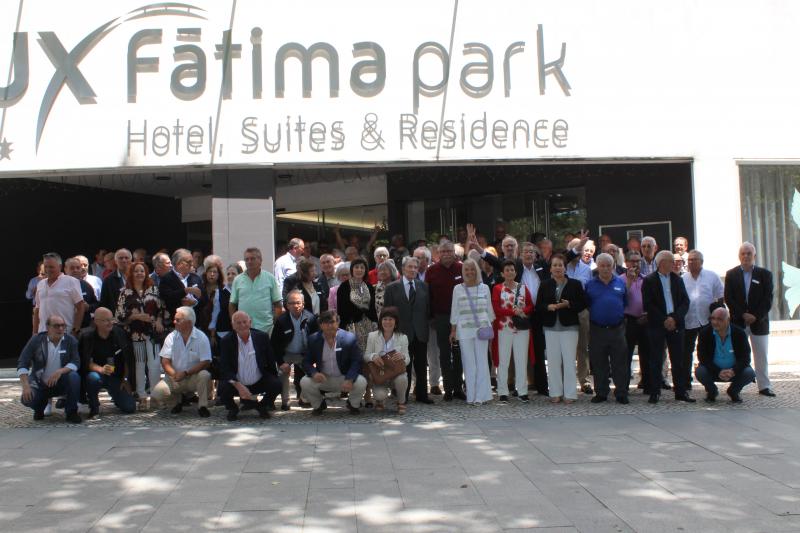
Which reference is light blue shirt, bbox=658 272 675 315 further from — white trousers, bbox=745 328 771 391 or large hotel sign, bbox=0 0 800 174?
large hotel sign, bbox=0 0 800 174

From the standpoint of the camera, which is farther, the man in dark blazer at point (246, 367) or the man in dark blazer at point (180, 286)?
the man in dark blazer at point (180, 286)

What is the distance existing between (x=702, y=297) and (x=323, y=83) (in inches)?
260

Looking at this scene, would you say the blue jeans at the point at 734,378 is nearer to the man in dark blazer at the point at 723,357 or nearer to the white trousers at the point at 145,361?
the man in dark blazer at the point at 723,357

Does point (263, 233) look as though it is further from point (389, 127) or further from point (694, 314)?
Result: point (694, 314)

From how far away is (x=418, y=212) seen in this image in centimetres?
1695

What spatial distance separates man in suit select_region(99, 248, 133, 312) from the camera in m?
9.32

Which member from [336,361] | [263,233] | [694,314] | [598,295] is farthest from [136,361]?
[694,314]

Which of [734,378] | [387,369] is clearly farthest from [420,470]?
[734,378]

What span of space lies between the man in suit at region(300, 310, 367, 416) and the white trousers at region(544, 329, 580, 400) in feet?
7.05

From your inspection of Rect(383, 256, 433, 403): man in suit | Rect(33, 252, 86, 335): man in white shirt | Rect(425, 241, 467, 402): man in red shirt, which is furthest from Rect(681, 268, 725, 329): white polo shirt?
Rect(33, 252, 86, 335): man in white shirt

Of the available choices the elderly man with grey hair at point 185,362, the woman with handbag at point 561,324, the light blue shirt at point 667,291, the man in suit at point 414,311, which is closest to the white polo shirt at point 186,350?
the elderly man with grey hair at point 185,362

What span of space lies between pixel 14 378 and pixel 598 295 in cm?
915

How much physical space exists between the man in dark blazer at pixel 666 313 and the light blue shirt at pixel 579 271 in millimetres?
908

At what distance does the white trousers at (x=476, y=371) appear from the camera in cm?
907
